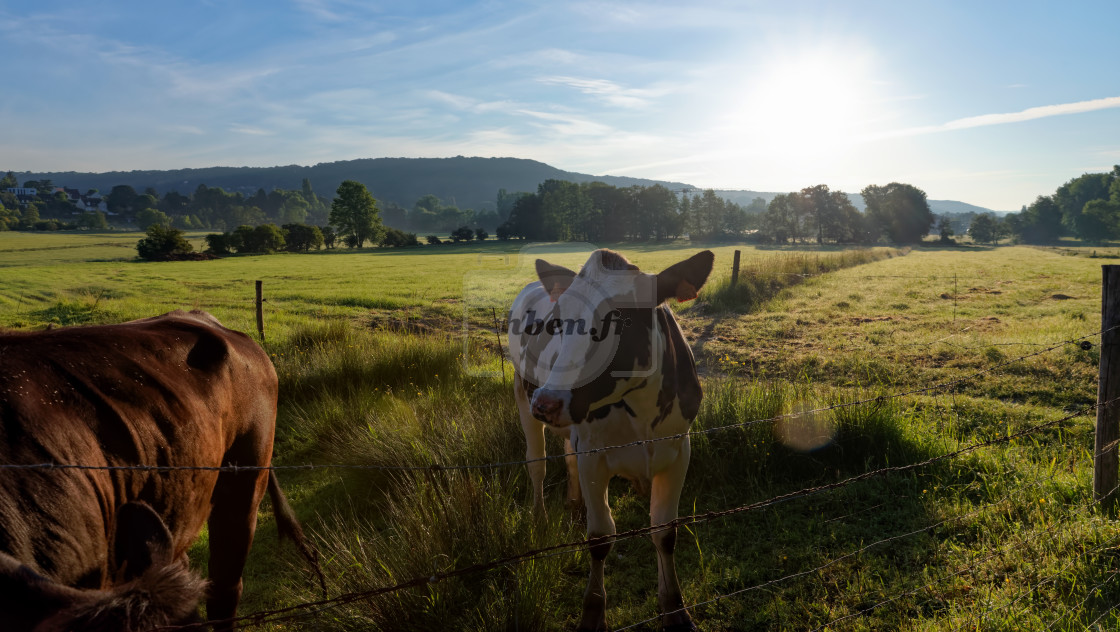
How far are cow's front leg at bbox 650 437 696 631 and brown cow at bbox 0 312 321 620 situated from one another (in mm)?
2119

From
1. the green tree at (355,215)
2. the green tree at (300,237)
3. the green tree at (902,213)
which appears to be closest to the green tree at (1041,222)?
the green tree at (902,213)

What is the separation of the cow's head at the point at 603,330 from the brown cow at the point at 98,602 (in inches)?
59.9

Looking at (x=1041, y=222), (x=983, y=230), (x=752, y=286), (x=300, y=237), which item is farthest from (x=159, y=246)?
(x=1041, y=222)

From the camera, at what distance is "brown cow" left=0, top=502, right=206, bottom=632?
1.24 metres

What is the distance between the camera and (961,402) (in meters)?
7.54

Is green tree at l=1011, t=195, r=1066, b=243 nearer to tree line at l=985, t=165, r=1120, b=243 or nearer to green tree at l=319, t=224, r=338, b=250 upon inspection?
tree line at l=985, t=165, r=1120, b=243

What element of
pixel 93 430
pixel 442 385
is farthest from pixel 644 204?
pixel 93 430

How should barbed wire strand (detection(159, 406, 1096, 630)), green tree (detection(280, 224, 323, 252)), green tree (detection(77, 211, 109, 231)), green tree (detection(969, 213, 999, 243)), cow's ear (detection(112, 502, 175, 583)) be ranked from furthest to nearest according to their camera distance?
green tree (detection(969, 213, 999, 243)), green tree (detection(77, 211, 109, 231)), green tree (detection(280, 224, 323, 252)), barbed wire strand (detection(159, 406, 1096, 630)), cow's ear (detection(112, 502, 175, 583))

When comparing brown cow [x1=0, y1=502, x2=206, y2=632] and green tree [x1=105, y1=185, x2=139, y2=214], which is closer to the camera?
brown cow [x1=0, y1=502, x2=206, y2=632]

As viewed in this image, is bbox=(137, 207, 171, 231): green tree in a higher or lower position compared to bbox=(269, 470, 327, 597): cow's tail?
higher

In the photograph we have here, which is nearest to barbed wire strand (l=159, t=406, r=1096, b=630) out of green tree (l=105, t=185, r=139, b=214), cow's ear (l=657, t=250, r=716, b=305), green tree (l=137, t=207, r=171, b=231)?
cow's ear (l=657, t=250, r=716, b=305)

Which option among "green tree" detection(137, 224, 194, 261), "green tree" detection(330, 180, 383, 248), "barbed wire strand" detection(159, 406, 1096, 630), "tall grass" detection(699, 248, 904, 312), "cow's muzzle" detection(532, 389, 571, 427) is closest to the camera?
"barbed wire strand" detection(159, 406, 1096, 630)

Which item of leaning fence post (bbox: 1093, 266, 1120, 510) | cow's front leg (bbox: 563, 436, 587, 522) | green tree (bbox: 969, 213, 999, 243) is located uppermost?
green tree (bbox: 969, 213, 999, 243)

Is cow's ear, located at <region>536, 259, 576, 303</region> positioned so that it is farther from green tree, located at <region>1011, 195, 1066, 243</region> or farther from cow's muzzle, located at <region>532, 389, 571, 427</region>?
green tree, located at <region>1011, 195, 1066, 243</region>
